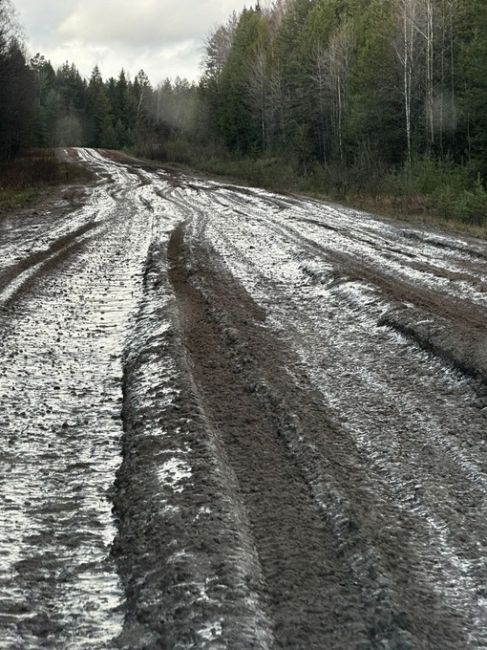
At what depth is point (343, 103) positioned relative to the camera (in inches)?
1511

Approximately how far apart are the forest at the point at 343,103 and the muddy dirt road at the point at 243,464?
9939mm

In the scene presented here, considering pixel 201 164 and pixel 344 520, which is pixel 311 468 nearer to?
pixel 344 520

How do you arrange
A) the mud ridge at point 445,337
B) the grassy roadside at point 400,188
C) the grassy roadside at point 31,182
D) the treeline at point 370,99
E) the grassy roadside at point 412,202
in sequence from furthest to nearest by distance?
the treeline at point 370,99 < the grassy roadside at point 31,182 < the grassy roadside at point 400,188 < the grassy roadside at point 412,202 < the mud ridge at point 445,337

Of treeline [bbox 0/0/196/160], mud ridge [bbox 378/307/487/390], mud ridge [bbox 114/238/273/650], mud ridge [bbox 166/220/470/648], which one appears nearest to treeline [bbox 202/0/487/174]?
treeline [bbox 0/0/196/160]

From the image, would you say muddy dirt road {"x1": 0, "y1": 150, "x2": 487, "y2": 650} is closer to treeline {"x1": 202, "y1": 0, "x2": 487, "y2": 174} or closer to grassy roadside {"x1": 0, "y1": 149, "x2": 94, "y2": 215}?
grassy roadside {"x1": 0, "y1": 149, "x2": 94, "y2": 215}

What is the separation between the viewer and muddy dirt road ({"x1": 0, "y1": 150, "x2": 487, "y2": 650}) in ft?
6.59

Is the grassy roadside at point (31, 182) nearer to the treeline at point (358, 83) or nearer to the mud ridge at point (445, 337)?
the treeline at point (358, 83)

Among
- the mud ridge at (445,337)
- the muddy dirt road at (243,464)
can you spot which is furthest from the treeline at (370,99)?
the muddy dirt road at (243,464)

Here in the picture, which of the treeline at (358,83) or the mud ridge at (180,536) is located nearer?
the mud ridge at (180,536)

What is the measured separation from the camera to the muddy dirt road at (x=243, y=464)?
6.59 ft

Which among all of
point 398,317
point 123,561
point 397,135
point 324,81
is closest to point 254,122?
point 324,81

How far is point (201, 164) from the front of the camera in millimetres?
36344

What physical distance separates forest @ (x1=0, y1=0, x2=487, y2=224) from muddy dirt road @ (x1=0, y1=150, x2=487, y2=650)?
32.6 ft

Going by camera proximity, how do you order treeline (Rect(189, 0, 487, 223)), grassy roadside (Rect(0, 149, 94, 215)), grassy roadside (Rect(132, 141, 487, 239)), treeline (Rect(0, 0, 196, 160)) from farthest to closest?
1. treeline (Rect(0, 0, 196, 160))
2. treeline (Rect(189, 0, 487, 223))
3. grassy roadside (Rect(0, 149, 94, 215))
4. grassy roadside (Rect(132, 141, 487, 239))
